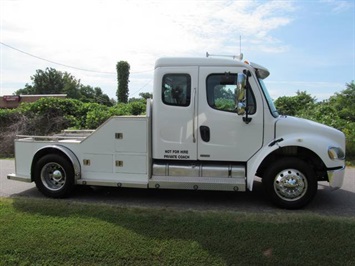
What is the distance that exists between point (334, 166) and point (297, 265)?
2.29m

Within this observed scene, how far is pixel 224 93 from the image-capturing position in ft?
19.0

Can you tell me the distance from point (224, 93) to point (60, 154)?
321 cm

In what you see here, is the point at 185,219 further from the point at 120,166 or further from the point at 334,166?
the point at 334,166

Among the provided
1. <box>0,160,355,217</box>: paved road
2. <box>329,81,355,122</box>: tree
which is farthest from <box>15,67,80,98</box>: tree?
<box>0,160,355,217</box>: paved road

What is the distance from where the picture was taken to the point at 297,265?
3883 mm

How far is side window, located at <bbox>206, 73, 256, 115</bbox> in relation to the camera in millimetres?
5730

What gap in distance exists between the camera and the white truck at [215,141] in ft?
18.5

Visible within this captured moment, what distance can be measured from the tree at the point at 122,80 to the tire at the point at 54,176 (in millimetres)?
21182

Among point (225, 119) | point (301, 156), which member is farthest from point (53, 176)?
point (301, 156)

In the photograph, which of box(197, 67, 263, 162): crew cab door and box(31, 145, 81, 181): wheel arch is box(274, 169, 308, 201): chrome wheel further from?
box(31, 145, 81, 181): wheel arch

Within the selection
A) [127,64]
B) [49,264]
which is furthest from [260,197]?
[127,64]

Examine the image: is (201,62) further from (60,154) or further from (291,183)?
(60,154)

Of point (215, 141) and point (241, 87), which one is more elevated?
point (241, 87)

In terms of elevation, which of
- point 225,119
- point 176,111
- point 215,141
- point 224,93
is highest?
point 224,93
